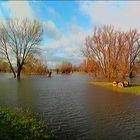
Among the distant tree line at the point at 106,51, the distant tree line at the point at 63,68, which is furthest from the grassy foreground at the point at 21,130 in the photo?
the distant tree line at the point at 63,68

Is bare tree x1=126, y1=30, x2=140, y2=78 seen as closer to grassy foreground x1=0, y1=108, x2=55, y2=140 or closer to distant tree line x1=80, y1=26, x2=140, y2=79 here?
distant tree line x1=80, y1=26, x2=140, y2=79

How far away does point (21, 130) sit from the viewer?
38.8ft

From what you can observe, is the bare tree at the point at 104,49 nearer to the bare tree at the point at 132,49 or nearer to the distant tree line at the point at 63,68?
the bare tree at the point at 132,49

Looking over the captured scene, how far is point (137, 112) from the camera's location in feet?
58.1

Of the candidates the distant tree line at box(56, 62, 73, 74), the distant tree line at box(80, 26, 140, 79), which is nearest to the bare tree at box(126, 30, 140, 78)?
the distant tree line at box(80, 26, 140, 79)

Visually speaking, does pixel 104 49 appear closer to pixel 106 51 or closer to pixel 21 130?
pixel 106 51

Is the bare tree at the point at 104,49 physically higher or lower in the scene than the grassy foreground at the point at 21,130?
higher

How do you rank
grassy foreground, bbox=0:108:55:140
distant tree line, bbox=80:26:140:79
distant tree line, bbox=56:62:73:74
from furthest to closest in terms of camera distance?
distant tree line, bbox=56:62:73:74 → distant tree line, bbox=80:26:140:79 → grassy foreground, bbox=0:108:55:140

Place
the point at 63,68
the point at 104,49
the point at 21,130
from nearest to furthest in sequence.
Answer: the point at 21,130 → the point at 104,49 → the point at 63,68

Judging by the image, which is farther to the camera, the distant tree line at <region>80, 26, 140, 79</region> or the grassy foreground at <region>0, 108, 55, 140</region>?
the distant tree line at <region>80, 26, 140, 79</region>

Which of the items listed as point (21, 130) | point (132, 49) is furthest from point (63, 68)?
point (21, 130)

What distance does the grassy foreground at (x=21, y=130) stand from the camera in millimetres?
10875

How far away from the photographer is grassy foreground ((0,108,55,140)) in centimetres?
1088

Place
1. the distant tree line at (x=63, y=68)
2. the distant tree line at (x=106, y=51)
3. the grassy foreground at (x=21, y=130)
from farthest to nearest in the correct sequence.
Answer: the distant tree line at (x=63, y=68), the distant tree line at (x=106, y=51), the grassy foreground at (x=21, y=130)
